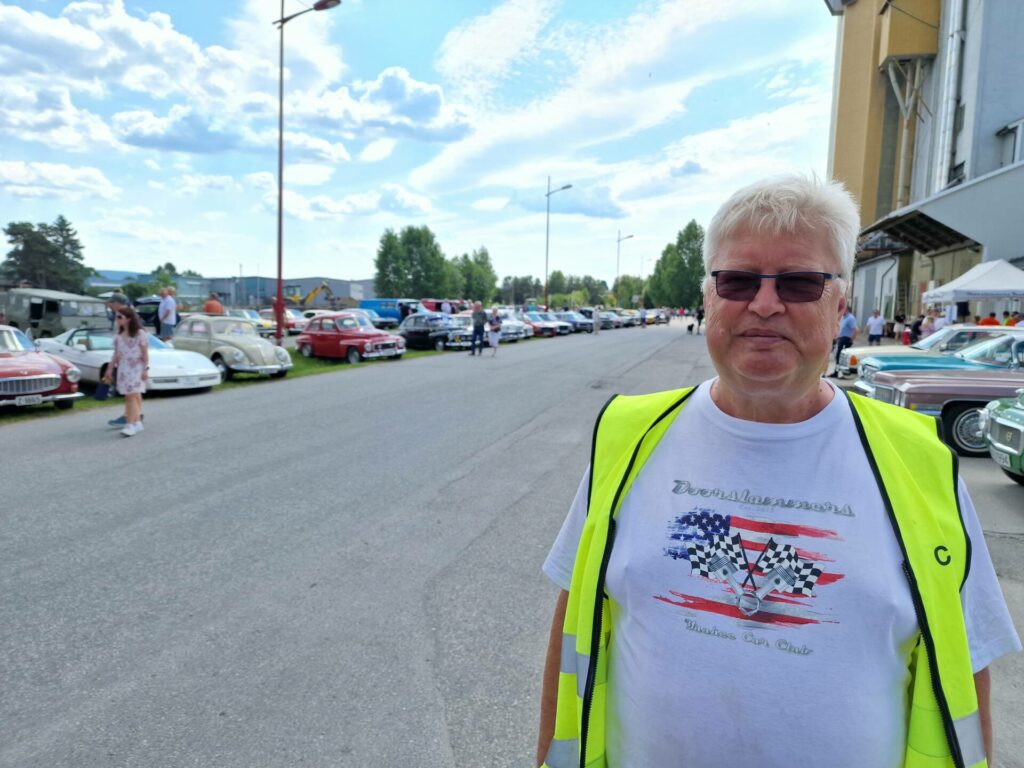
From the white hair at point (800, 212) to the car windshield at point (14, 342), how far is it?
505 inches

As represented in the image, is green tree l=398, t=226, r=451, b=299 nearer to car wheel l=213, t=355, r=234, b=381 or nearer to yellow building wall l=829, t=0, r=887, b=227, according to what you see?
yellow building wall l=829, t=0, r=887, b=227

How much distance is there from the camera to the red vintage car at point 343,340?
20281 millimetres

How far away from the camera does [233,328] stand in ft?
53.4

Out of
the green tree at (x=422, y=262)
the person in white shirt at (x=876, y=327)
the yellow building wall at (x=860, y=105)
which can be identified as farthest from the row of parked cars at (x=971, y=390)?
the green tree at (x=422, y=262)

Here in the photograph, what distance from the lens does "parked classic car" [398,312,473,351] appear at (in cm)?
2597

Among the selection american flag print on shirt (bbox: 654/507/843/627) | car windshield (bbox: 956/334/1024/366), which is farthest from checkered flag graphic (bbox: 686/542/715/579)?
car windshield (bbox: 956/334/1024/366)

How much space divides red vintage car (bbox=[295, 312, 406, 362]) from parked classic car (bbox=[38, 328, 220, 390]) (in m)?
6.71

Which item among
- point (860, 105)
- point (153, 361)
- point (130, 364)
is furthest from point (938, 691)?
point (860, 105)

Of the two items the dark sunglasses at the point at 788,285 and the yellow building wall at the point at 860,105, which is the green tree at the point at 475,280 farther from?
the dark sunglasses at the point at 788,285

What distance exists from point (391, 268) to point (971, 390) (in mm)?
78577

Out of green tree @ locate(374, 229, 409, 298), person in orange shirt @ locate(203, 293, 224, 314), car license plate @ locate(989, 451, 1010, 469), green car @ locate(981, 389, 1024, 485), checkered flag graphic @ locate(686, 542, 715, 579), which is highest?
green tree @ locate(374, 229, 409, 298)

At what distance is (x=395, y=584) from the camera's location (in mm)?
4047

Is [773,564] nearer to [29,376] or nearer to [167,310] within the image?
[29,376]

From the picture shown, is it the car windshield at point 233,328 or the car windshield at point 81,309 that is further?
the car windshield at point 81,309
